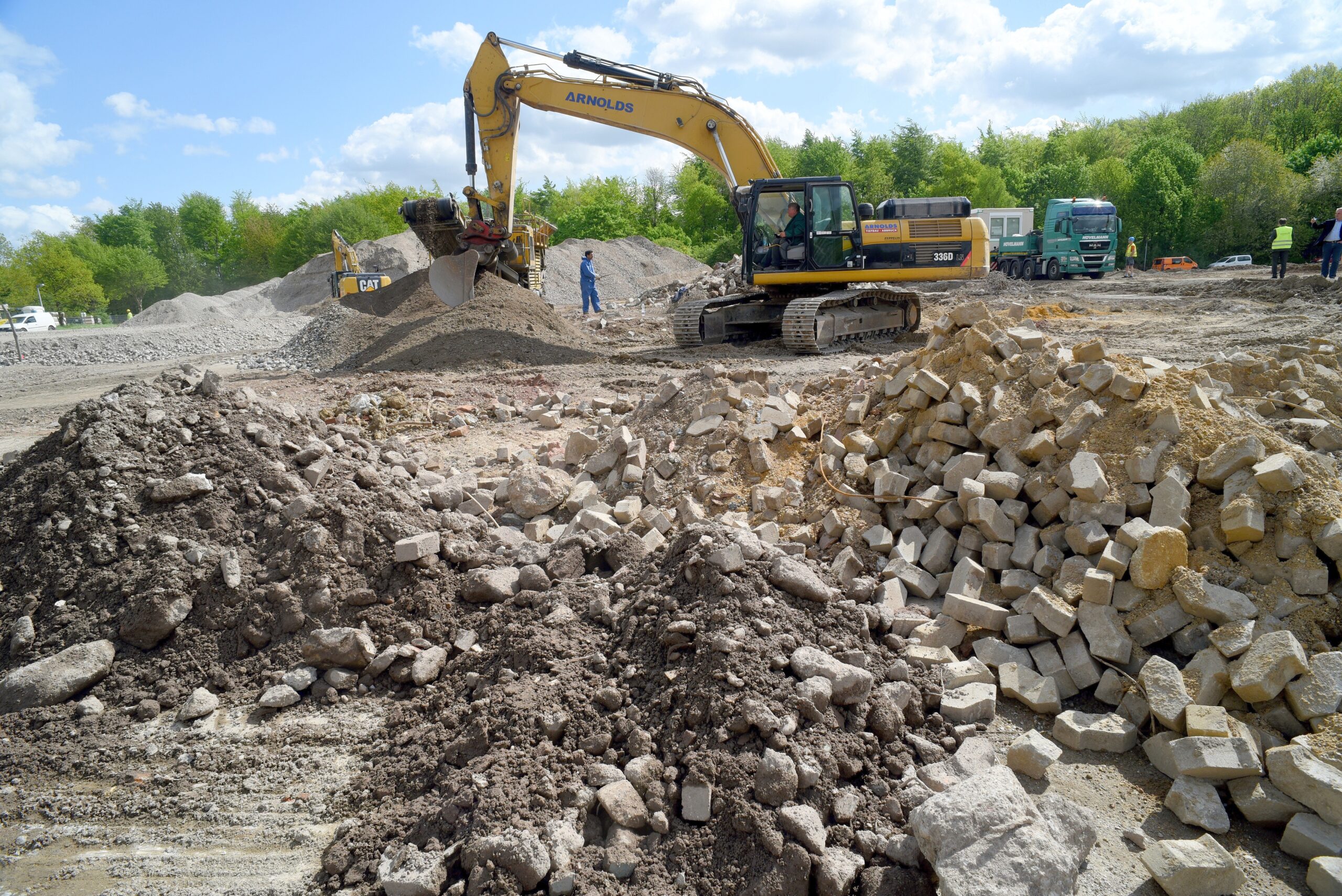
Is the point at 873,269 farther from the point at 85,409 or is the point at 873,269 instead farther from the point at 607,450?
the point at 85,409

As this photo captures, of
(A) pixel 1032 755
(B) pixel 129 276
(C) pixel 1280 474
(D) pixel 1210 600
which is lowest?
(A) pixel 1032 755

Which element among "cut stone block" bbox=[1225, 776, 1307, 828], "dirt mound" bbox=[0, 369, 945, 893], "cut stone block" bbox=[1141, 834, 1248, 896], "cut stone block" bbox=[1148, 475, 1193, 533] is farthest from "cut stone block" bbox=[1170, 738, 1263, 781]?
"cut stone block" bbox=[1148, 475, 1193, 533]

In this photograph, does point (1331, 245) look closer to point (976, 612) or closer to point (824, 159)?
point (976, 612)

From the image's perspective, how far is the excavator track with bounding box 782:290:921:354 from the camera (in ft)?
39.5

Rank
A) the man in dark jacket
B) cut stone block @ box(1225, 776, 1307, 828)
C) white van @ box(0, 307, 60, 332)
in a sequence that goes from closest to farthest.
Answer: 1. cut stone block @ box(1225, 776, 1307, 828)
2. the man in dark jacket
3. white van @ box(0, 307, 60, 332)

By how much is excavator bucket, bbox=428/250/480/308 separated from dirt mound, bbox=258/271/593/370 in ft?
0.69

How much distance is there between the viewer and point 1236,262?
3631 centimetres

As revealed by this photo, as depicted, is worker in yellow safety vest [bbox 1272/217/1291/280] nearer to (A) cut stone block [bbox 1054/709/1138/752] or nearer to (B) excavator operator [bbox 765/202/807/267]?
(B) excavator operator [bbox 765/202/807/267]

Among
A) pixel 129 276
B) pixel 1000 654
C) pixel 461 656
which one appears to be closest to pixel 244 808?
pixel 461 656

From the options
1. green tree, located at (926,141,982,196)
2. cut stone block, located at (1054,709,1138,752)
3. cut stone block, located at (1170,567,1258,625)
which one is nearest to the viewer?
cut stone block, located at (1054,709,1138,752)

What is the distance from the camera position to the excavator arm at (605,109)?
1282 cm

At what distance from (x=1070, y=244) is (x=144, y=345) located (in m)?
28.7

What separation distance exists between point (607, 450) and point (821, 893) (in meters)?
4.48

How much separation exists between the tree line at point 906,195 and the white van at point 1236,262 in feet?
6.58
